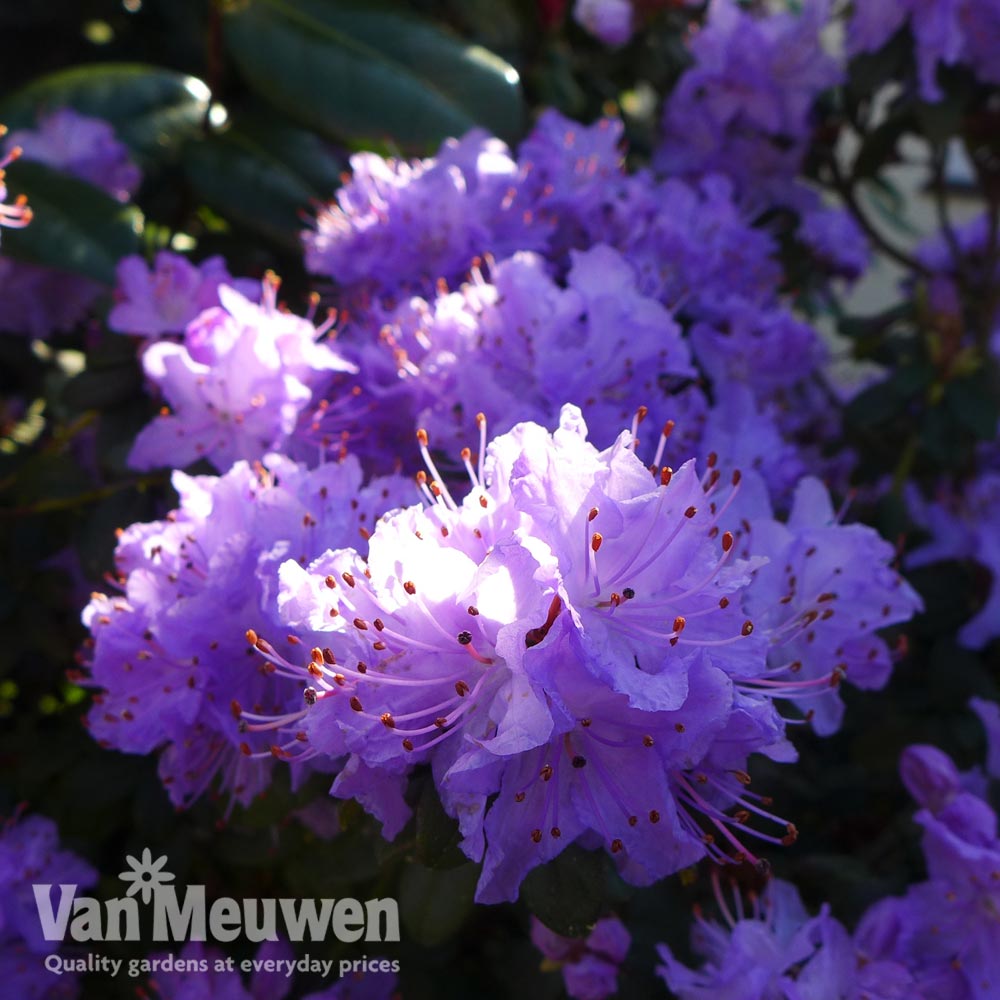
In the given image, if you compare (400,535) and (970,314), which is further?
(970,314)

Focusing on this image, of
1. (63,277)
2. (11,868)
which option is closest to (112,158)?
(63,277)

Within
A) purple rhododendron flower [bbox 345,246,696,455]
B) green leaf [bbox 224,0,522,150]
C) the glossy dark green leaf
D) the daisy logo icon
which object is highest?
the glossy dark green leaf

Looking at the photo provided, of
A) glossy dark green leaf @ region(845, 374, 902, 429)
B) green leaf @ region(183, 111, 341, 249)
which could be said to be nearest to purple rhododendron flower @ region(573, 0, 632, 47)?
green leaf @ region(183, 111, 341, 249)

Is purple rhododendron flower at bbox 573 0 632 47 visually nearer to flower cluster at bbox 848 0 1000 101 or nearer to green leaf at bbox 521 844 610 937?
flower cluster at bbox 848 0 1000 101

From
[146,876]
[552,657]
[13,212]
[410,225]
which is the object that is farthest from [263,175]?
[552,657]

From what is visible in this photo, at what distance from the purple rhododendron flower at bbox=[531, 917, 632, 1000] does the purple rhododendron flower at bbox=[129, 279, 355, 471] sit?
2.01 feet

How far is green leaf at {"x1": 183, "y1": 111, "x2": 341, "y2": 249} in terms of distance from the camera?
60.8 inches

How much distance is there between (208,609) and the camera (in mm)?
Answer: 918

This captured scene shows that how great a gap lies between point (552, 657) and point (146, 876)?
79cm

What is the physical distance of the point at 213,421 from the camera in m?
1.17

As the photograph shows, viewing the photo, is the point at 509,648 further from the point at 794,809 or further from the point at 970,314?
the point at 970,314

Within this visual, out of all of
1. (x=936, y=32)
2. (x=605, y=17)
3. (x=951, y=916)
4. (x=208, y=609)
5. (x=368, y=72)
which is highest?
(x=936, y=32)

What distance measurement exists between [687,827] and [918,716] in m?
0.96

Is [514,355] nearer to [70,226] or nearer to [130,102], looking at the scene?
[70,226]
